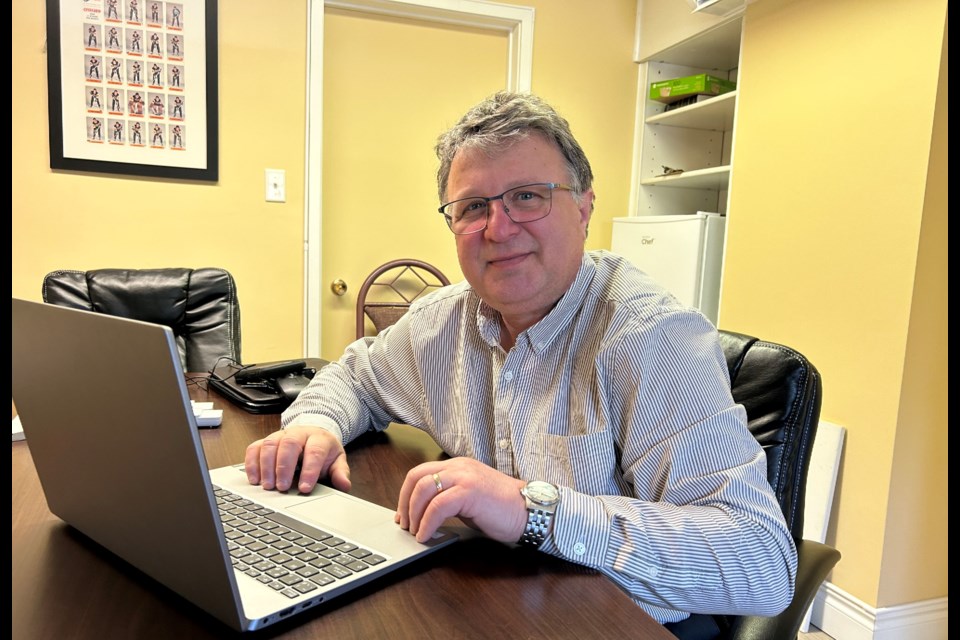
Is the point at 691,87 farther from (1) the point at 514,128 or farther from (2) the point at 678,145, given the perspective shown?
(1) the point at 514,128

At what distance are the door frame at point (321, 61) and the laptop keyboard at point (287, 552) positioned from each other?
2.04 metres

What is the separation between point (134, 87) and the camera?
244cm

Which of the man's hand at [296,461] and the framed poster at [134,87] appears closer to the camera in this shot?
the man's hand at [296,461]

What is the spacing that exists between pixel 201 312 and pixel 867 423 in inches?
75.0

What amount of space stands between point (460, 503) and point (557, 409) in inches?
12.1

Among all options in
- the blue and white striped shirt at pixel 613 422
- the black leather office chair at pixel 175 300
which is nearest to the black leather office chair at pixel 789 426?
the blue and white striped shirt at pixel 613 422

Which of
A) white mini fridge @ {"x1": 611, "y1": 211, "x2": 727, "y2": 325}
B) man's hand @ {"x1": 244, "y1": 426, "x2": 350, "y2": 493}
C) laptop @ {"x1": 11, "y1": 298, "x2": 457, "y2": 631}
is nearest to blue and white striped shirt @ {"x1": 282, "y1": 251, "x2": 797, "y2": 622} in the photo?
man's hand @ {"x1": 244, "y1": 426, "x2": 350, "y2": 493}

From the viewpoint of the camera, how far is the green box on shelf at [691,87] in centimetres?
269

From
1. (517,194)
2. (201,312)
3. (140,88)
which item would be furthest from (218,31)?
(517,194)

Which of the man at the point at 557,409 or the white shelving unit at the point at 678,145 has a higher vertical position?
the white shelving unit at the point at 678,145

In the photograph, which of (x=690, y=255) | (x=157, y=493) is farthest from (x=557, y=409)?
(x=690, y=255)

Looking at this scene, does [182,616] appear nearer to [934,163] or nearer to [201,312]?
[201,312]

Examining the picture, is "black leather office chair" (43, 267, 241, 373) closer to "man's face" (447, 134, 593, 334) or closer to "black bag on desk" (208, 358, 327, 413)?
"black bag on desk" (208, 358, 327, 413)

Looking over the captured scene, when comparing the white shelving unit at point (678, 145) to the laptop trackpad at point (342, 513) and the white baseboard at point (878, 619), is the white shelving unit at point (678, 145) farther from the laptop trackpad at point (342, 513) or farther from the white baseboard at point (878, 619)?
the laptop trackpad at point (342, 513)
